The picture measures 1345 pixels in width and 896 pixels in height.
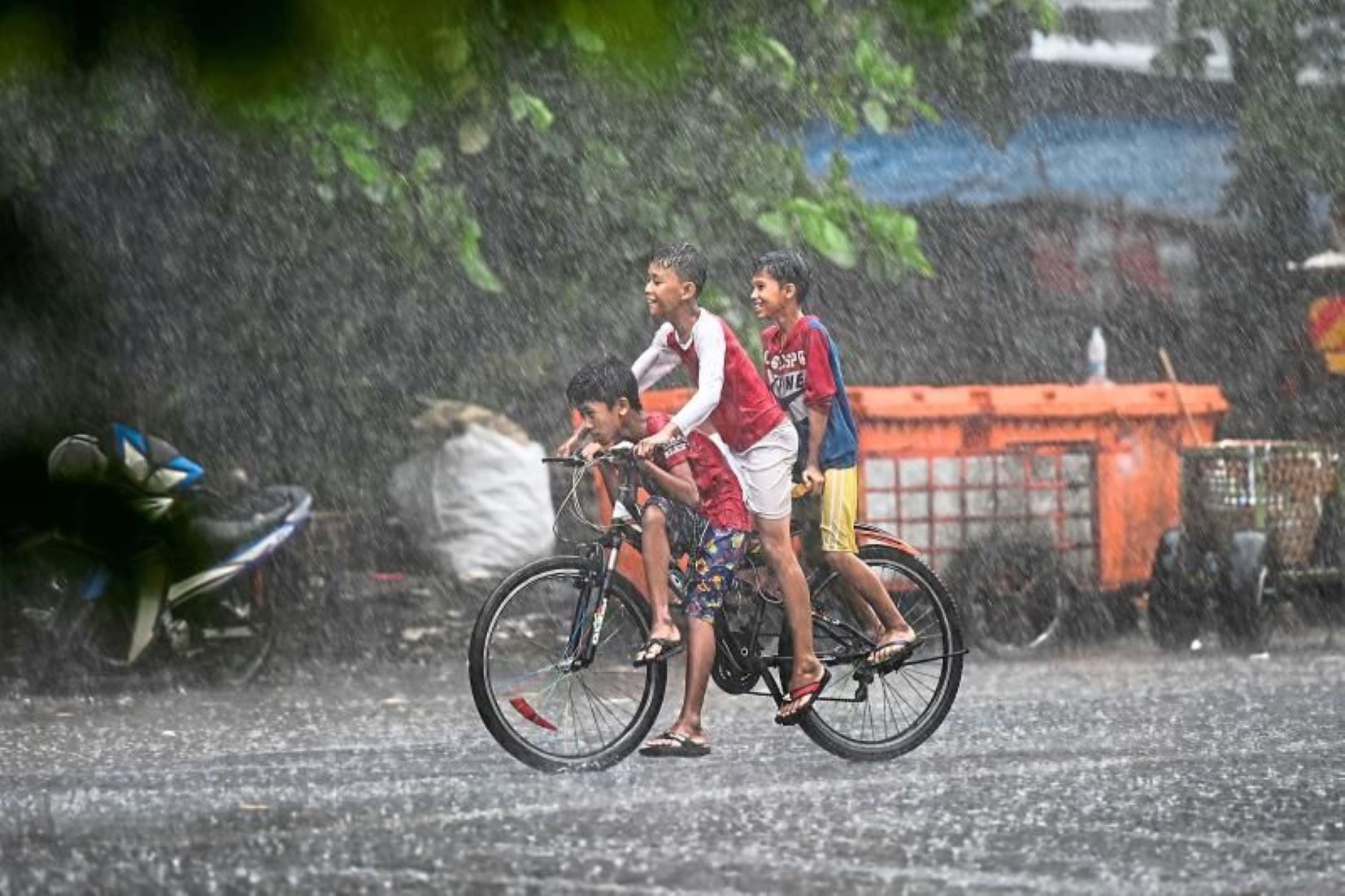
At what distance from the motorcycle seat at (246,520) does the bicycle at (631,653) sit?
361 centimetres

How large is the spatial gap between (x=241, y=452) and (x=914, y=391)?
365cm

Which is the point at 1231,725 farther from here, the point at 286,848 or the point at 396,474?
the point at 396,474

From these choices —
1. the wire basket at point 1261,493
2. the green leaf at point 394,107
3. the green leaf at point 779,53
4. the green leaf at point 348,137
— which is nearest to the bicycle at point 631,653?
the green leaf at point 394,107

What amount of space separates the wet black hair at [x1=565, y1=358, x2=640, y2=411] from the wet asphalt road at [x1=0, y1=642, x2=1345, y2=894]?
1109mm

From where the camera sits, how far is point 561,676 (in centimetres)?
781

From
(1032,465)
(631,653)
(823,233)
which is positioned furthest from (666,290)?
(1032,465)

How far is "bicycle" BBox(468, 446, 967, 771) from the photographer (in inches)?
305

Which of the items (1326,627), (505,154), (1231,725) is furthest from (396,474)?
(1231,725)

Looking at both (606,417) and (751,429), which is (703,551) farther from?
(606,417)

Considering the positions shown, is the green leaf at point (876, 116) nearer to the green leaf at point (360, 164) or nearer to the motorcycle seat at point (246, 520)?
the green leaf at point (360, 164)

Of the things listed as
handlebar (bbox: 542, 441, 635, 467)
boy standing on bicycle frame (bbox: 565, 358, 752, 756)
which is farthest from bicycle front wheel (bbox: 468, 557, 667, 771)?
handlebar (bbox: 542, 441, 635, 467)

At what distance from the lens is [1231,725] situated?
9336 millimetres

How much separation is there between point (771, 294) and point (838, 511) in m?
0.68

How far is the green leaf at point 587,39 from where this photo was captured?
6.74 meters
